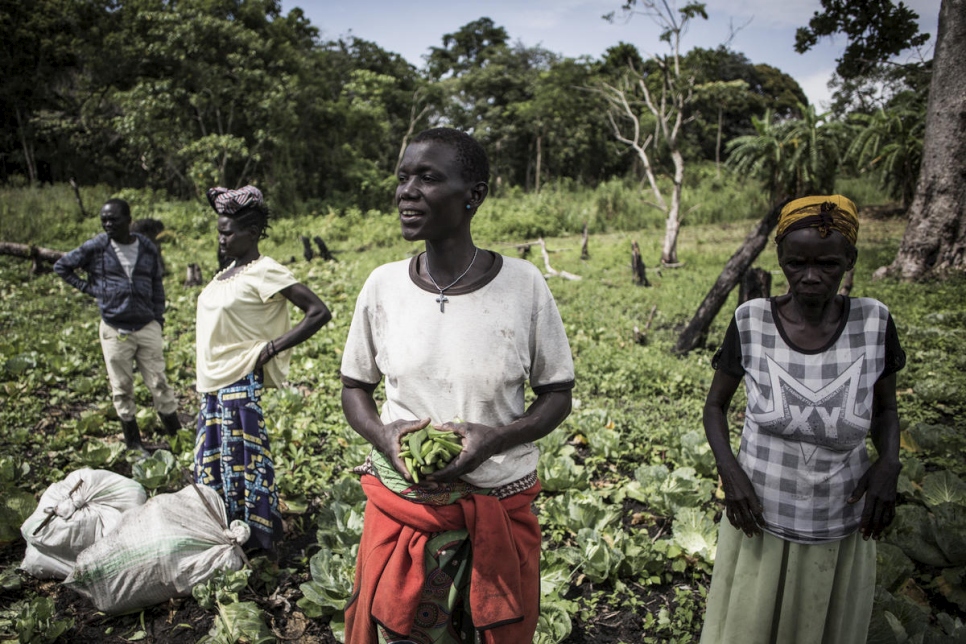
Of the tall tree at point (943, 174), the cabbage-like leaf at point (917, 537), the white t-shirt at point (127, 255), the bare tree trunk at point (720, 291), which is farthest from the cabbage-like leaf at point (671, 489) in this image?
the tall tree at point (943, 174)

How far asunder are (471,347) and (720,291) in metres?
5.21

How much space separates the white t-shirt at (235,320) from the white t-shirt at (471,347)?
1317 millimetres

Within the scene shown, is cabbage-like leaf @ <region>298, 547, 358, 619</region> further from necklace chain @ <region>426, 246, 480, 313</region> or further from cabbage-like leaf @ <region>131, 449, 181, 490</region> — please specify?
necklace chain @ <region>426, 246, 480, 313</region>

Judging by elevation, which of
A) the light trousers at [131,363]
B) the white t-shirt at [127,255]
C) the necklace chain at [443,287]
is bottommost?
the light trousers at [131,363]

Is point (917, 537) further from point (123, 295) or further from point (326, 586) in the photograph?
point (123, 295)

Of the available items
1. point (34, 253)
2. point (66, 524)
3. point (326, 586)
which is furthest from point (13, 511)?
point (34, 253)

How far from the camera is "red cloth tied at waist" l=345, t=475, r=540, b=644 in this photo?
149 cm

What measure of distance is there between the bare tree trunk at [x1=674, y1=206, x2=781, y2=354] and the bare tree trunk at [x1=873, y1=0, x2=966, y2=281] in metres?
3.96

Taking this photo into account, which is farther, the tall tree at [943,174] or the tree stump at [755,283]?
the tall tree at [943,174]

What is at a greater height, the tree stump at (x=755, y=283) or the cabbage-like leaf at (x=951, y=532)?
the tree stump at (x=755, y=283)

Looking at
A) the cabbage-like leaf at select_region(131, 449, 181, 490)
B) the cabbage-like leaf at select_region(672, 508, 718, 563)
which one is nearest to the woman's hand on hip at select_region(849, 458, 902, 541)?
the cabbage-like leaf at select_region(672, 508, 718, 563)

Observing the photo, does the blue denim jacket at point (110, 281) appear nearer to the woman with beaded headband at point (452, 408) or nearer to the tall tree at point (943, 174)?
the woman with beaded headband at point (452, 408)

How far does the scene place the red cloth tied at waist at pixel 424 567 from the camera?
1.49m

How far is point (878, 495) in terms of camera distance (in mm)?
1650
